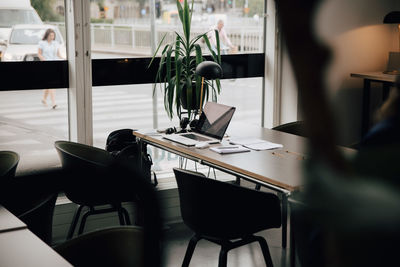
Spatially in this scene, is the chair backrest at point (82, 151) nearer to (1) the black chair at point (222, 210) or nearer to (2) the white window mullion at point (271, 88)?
(1) the black chair at point (222, 210)

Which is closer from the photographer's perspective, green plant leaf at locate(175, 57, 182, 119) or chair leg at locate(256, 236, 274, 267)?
chair leg at locate(256, 236, 274, 267)

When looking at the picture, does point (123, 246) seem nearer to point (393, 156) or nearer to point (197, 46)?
point (393, 156)

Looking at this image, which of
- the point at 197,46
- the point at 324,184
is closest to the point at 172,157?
the point at 197,46

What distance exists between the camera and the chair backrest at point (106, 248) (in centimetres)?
234

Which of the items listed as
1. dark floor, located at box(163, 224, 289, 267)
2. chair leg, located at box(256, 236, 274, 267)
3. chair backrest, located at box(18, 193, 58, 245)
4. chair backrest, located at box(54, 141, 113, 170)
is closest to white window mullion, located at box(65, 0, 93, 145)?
chair backrest, located at box(54, 141, 113, 170)

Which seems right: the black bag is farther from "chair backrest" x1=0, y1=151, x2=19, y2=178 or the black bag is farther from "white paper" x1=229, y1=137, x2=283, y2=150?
"chair backrest" x1=0, y1=151, x2=19, y2=178

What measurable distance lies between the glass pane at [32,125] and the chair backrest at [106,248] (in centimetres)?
222

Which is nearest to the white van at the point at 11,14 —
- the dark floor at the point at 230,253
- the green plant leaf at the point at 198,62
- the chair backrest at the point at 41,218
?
the green plant leaf at the point at 198,62

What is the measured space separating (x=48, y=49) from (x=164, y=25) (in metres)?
1.06

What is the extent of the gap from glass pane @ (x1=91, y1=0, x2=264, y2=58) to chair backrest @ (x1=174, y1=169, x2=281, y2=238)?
6.35 ft

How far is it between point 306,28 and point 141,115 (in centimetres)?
499

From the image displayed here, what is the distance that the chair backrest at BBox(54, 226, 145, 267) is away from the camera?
7.66 ft

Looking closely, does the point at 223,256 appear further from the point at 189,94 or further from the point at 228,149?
the point at 189,94

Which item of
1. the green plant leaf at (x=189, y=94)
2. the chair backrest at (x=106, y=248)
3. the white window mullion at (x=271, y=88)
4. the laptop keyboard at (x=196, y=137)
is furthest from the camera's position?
the white window mullion at (x=271, y=88)
